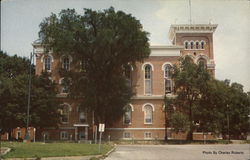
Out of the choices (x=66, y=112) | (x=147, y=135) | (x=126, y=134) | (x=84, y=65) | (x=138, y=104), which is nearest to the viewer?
(x=84, y=65)

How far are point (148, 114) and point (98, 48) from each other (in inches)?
561

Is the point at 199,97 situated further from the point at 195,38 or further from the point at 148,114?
the point at 195,38

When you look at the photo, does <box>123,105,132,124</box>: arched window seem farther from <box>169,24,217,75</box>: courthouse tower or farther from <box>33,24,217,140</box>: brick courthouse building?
<box>169,24,217,75</box>: courthouse tower

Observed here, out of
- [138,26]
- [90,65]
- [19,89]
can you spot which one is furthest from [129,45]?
[19,89]

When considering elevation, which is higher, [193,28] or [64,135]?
[193,28]

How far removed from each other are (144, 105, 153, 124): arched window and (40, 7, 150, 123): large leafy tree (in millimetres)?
6666

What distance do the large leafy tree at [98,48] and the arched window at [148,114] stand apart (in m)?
6.67

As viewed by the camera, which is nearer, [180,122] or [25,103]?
[25,103]

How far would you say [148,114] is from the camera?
51.1 meters

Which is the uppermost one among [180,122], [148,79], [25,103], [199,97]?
[148,79]

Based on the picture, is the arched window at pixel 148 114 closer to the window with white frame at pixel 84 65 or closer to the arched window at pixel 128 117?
the arched window at pixel 128 117

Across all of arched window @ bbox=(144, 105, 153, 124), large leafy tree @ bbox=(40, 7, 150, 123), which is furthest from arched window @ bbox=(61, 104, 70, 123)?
arched window @ bbox=(144, 105, 153, 124)

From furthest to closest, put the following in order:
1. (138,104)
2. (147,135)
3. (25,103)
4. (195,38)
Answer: (195,38) → (138,104) → (147,135) → (25,103)

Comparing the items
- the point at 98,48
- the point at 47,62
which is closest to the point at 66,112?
the point at 47,62
